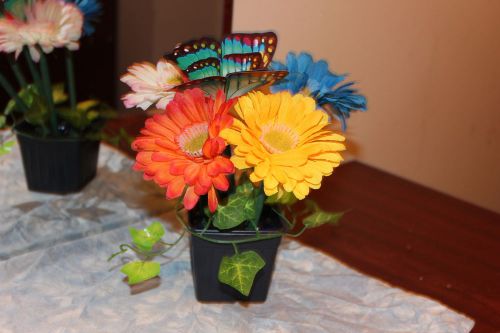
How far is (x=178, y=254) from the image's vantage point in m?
0.77

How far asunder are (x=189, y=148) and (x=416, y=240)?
467 mm

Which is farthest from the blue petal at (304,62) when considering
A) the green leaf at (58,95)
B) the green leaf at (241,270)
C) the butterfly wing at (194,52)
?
the green leaf at (58,95)

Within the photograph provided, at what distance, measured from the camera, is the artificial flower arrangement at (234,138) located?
536 millimetres

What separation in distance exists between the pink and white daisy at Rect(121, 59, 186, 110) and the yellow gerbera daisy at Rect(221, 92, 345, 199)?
83 millimetres

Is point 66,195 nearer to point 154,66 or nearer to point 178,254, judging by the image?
point 178,254

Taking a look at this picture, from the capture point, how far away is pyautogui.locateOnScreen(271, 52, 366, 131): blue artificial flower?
0.62m

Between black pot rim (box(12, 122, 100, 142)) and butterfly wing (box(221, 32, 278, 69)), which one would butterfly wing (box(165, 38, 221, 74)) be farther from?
black pot rim (box(12, 122, 100, 142))

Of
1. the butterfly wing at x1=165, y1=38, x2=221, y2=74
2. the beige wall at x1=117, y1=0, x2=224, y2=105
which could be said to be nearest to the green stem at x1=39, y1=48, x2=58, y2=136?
the butterfly wing at x1=165, y1=38, x2=221, y2=74

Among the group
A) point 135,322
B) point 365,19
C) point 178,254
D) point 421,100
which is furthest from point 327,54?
point 135,322

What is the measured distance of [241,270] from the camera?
1.94 feet

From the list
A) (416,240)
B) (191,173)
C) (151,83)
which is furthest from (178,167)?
(416,240)

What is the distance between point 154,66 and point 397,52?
1.99ft

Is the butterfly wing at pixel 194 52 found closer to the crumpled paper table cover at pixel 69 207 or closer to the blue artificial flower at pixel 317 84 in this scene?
the blue artificial flower at pixel 317 84

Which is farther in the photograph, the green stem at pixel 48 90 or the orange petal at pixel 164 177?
the green stem at pixel 48 90
